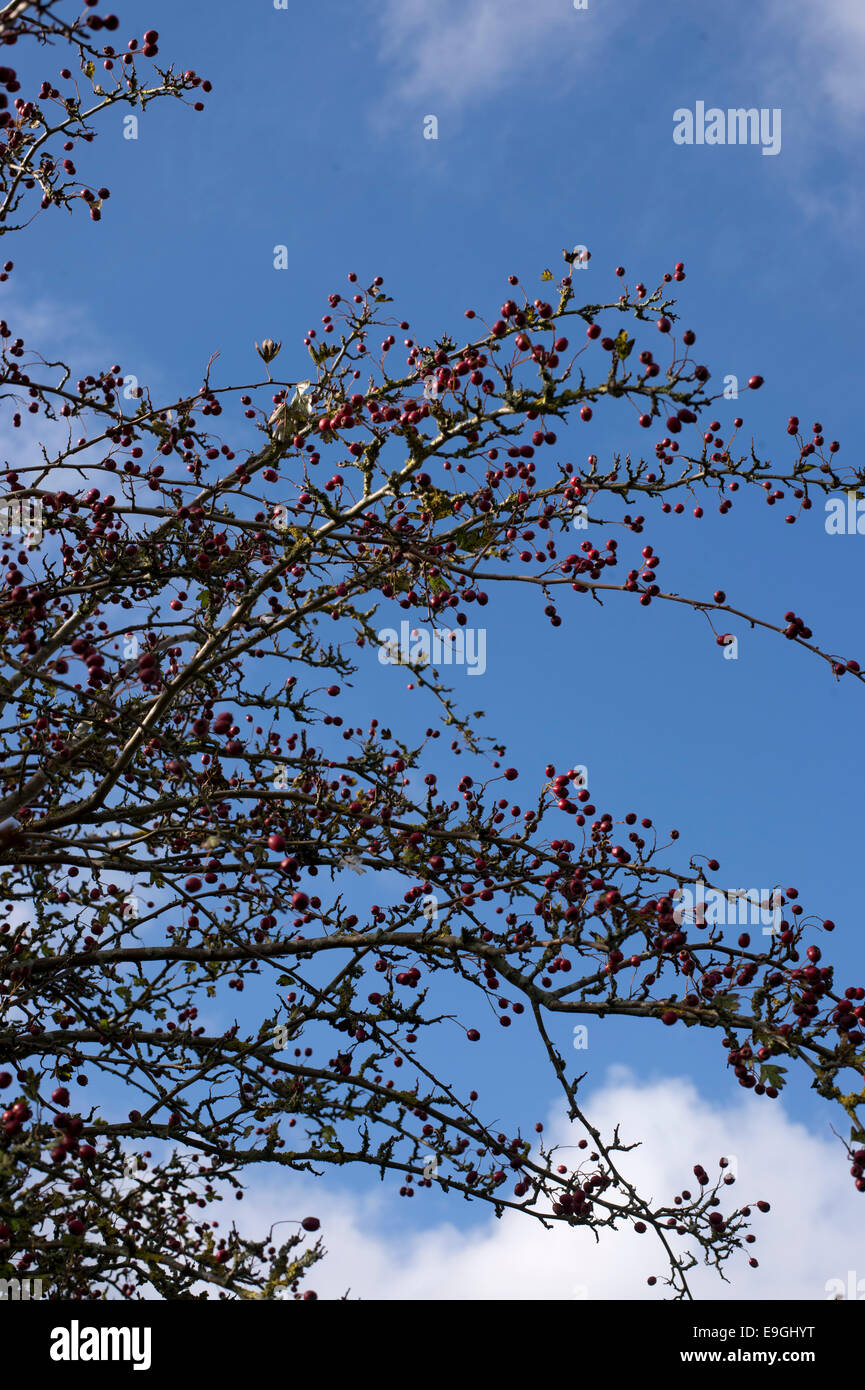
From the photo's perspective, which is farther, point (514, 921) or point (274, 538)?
point (274, 538)

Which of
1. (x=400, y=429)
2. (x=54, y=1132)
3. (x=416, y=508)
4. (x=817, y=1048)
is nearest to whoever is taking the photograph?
(x=817, y=1048)

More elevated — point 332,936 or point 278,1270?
point 332,936

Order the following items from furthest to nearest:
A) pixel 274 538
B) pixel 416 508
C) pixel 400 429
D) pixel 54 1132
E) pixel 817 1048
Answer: pixel 274 538, pixel 416 508, pixel 400 429, pixel 54 1132, pixel 817 1048

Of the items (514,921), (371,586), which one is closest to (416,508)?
(371,586)

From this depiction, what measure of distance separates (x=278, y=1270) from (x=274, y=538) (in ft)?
13.6

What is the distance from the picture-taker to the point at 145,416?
7609mm

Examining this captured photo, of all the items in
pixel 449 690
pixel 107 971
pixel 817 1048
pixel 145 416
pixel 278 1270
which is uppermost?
pixel 145 416

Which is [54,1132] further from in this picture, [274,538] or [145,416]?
[145,416]

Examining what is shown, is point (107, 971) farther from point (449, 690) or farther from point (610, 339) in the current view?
point (610, 339)

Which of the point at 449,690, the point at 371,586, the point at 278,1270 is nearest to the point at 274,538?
the point at 371,586

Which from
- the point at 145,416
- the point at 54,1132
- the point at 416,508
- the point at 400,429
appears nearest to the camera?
the point at 54,1132

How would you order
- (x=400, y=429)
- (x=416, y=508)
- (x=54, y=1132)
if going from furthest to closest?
(x=416, y=508)
(x=400, y=429)
(x=54, y=1132)

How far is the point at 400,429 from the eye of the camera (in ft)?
18.2
